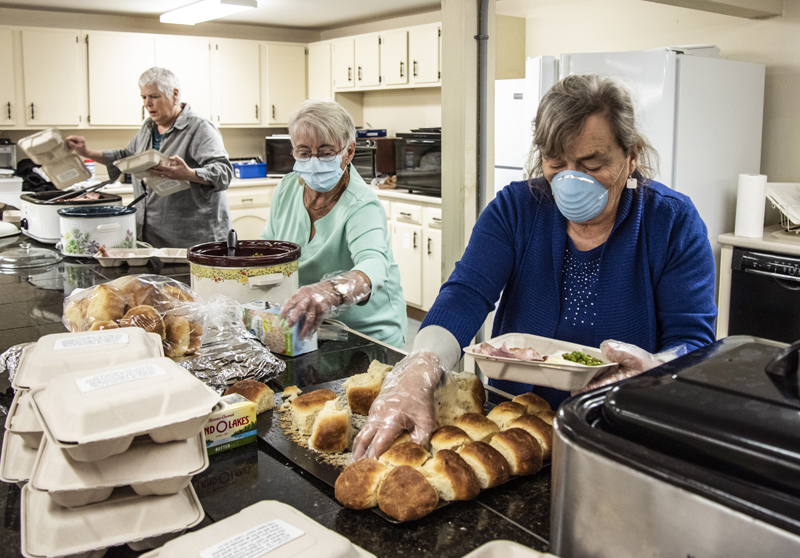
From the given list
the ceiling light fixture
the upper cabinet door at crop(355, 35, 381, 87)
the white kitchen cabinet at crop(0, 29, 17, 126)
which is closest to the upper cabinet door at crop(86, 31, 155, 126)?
the white kitchen cabinet at crop(0, 29, 17, 126)

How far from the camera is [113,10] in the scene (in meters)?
6.16

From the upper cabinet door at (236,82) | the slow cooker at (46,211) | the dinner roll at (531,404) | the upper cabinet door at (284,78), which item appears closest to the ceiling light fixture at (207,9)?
the slow cooker at (46,211)

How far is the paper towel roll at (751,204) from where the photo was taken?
3449 mm

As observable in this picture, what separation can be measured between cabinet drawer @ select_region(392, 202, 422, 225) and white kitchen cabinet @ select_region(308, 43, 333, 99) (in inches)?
73.3

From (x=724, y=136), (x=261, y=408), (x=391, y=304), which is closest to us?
(x=261, y=408)

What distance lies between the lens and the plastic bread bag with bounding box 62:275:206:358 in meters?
1.55

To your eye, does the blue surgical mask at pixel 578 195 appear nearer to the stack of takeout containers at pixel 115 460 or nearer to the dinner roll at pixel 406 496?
the dinner roll at pixel 406 496

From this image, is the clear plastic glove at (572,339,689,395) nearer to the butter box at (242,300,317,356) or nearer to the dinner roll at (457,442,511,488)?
the dinner roll at (457,442,511,488)

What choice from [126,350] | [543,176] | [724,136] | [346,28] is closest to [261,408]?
[126,350]

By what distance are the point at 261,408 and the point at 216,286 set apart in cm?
51

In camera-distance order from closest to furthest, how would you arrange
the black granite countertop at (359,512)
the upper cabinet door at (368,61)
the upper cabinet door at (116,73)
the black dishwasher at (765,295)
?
the black granite countertop at (359,512)
the black dishwasher at (765,295)
the upper cabinet door at (116,73)
the upper cabinet door at (368,61)

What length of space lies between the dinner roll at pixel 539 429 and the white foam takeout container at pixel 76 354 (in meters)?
0.61

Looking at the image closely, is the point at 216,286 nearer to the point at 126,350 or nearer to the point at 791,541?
the point at 126,350

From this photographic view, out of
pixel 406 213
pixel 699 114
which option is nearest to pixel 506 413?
pixel 699 114
